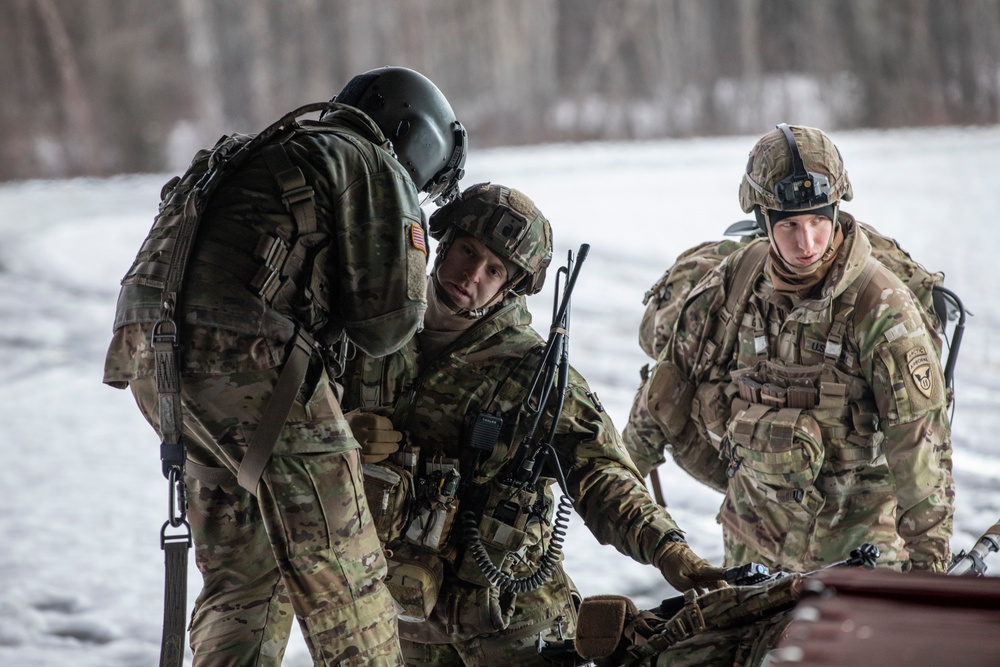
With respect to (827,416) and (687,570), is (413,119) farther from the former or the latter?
(827,416)

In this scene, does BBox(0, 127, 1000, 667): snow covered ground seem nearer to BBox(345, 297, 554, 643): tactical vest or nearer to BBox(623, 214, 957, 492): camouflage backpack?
BBox(623, 214, 957, 492): camouflage backpack

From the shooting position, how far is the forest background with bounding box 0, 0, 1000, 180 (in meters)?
12.4

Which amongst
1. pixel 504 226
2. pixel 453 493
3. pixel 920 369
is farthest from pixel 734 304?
pixel 453 493

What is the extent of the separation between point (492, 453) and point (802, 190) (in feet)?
4.19

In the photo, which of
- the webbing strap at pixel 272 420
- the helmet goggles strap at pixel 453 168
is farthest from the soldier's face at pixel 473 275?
the webbing strap at pixel 272 420

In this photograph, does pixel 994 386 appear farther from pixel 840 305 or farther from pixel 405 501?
pixel 405 501

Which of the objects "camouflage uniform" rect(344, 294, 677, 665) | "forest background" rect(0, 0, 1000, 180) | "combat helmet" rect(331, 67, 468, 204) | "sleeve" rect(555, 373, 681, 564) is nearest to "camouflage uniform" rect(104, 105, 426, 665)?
"combat helmet" rect(331, 67, 468, 204)

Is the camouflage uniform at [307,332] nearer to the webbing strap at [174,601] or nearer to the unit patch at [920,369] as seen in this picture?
the webbing strap at [174,601]

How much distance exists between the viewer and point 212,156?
238 centimetres

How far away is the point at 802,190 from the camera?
125 inches

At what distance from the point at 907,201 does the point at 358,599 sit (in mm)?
10094

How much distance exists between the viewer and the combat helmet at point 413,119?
266 cm

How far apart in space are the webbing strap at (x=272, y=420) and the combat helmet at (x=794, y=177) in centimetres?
167

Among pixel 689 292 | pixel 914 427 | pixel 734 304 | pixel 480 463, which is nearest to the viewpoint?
pixel 480 463
